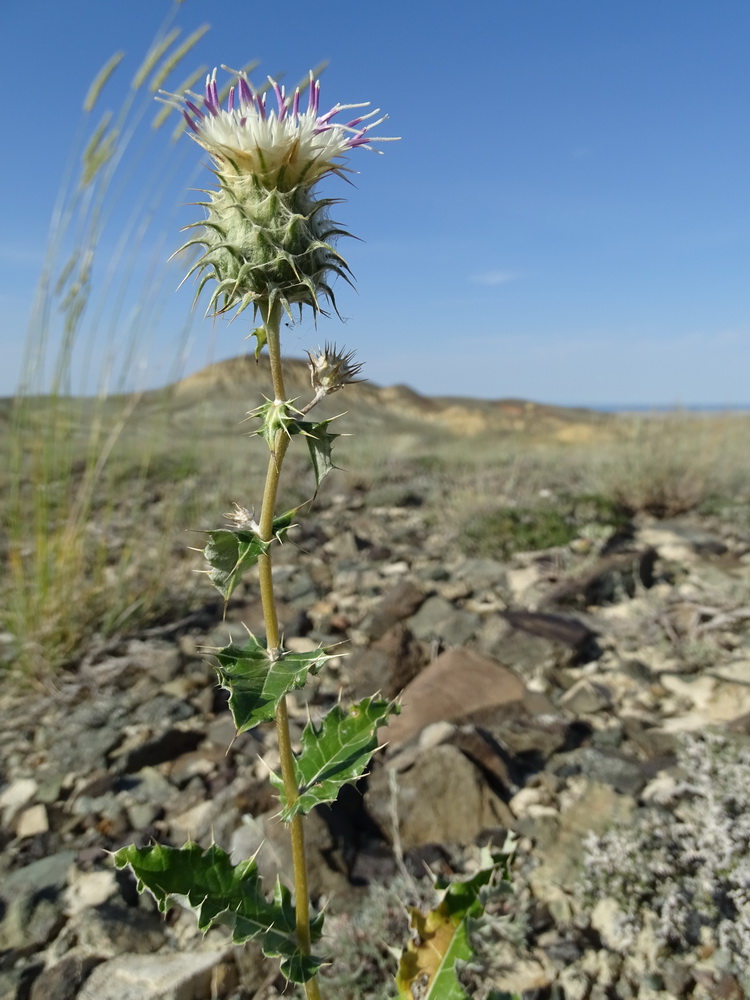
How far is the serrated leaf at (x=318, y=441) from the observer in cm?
148

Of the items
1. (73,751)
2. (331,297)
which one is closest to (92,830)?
(73,751)

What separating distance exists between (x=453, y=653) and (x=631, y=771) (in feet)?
3.86

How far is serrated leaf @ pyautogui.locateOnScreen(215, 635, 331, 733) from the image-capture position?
4.79 ft

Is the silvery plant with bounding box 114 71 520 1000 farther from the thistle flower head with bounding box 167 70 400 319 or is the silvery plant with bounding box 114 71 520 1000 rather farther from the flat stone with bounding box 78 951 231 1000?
the flat stone with bounding box 78 951 231 1000

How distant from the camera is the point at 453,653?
13.2ft

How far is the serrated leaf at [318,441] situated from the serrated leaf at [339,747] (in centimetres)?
A: 62

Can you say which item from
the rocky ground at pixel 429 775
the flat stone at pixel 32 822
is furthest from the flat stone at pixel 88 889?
the flat stone at pixel 32 822

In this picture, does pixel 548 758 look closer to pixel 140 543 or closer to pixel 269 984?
pixel 269 984

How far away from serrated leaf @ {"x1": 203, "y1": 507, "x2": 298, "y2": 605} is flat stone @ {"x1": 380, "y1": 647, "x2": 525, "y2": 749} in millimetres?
2126

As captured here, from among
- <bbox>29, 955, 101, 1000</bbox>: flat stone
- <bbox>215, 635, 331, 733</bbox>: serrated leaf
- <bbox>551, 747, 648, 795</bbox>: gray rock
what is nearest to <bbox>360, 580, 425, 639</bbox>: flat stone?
<bbox>551, 747, 648, 795</bbox>: gray rock

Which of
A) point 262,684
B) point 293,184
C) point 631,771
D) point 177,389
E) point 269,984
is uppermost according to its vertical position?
point 293,184

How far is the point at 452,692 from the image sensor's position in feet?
12.2

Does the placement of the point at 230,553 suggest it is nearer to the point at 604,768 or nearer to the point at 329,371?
the point at 329,371

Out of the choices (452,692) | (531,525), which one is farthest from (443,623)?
(531,525)
